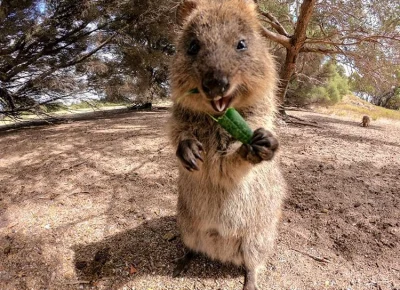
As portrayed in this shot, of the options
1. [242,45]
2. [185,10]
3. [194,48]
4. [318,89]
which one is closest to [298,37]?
[185,10]

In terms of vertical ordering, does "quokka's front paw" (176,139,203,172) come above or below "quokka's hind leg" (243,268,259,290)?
above

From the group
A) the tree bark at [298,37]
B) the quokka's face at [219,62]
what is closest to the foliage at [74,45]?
the tree bark at [298,37]

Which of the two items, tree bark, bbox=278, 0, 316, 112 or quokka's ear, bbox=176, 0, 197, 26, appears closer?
quokka's ear, bbox=176, 0, 197, 26

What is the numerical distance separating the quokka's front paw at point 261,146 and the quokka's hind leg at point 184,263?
126cm

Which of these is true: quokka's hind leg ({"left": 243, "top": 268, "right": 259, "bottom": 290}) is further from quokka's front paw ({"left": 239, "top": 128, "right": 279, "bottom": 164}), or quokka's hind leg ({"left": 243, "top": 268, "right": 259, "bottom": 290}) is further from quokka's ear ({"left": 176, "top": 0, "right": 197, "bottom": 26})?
quokka's ear ({"left": 176, "top": 0, "right": 197, "bottom": 26})

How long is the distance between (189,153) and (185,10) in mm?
1450

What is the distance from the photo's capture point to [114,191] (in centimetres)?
413

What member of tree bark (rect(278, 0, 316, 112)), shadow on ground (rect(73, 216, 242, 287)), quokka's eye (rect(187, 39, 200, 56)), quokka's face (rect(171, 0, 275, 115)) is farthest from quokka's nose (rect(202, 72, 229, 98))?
tree bark (rect(278, 0, 316, 112))

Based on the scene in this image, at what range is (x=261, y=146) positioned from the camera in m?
2.12

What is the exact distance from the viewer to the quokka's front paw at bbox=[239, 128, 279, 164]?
2.12m

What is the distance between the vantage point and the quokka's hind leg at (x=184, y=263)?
2.85 meters

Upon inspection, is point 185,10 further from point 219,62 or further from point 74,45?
point 74,45

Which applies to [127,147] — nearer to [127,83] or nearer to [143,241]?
[143,241]

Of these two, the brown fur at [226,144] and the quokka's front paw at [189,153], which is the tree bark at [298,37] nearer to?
the brown fur at [226,144]
